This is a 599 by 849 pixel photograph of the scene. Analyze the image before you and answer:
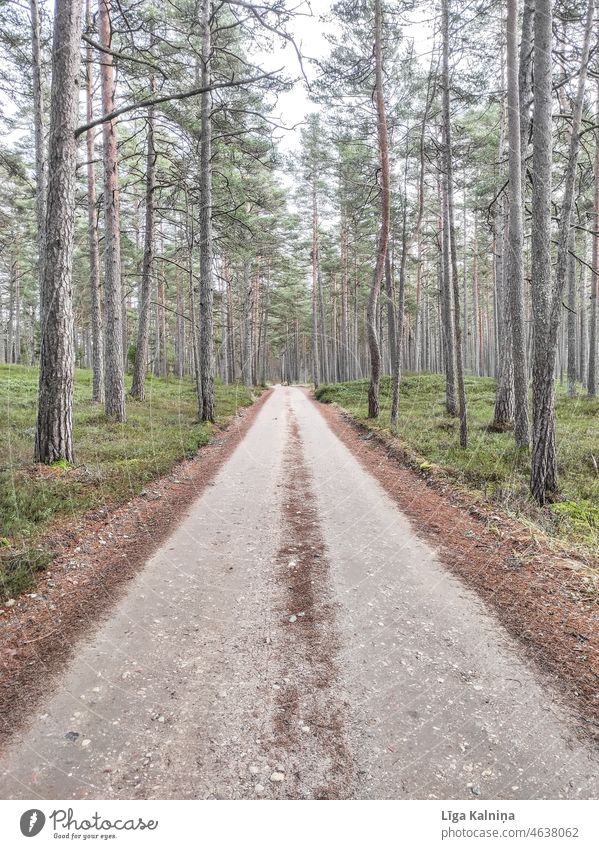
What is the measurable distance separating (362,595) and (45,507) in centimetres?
418

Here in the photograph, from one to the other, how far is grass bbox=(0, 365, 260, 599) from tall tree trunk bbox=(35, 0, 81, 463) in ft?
2.35

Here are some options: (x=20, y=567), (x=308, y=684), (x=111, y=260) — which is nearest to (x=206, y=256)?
(x=111, y=260)

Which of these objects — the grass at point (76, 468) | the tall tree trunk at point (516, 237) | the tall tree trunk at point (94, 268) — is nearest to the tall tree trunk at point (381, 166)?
the tall tree trunk at point (516, 237)

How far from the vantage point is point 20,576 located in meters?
4.20

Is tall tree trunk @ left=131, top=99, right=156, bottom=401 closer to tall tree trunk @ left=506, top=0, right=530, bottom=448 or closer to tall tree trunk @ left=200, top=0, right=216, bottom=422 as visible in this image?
tall tree trunk @ left=200, top=0, right=216, bottom=422

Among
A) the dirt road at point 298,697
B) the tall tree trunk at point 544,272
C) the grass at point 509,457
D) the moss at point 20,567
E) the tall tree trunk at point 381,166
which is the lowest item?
the dirt road at point 298,697

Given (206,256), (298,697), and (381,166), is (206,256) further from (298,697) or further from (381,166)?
(298,697)

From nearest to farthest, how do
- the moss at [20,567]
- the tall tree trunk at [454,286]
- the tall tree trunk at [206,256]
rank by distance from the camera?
1. the moss at [20,567]
2. the tall tree trunk at [454,286]
3. the tall tree trunk at [206,256]

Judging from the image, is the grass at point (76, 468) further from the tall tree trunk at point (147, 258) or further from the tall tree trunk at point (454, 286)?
the tall tree trunk at point (454, 286)

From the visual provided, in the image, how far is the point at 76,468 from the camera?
7.20m

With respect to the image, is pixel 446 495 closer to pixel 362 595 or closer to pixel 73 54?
pixel 362 595

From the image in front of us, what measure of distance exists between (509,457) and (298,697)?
7726mm

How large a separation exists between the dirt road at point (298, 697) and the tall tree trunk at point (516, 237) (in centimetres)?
602

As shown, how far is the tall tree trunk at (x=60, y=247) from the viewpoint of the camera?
689 centimetres
